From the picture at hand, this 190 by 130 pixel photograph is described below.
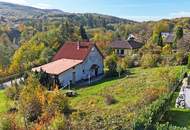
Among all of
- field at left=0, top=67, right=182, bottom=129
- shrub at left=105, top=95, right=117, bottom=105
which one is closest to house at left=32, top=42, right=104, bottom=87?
field at left=0, top=67, right=182, bottom=129

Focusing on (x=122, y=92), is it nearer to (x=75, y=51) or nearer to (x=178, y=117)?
(x=178, y=117)

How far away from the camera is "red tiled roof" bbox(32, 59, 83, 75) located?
38.2 m

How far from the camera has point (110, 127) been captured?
20516mm

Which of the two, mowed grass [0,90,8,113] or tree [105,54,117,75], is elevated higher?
tree [105,54,117,75]

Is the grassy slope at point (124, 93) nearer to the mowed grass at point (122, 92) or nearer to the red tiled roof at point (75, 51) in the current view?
the mowed grass at point (122, 92)

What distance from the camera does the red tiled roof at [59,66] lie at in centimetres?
3819

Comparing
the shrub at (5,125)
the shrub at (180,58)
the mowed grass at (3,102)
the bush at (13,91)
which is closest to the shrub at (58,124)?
the shrub at (5,125)

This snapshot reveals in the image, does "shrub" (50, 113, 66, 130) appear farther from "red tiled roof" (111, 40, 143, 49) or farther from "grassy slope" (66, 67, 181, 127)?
"red tiled roof" (111, 40, 143, 49)

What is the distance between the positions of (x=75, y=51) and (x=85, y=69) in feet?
9.09

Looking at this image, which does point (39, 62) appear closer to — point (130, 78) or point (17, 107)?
point (130, 78)

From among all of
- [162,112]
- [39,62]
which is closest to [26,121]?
[162,112]

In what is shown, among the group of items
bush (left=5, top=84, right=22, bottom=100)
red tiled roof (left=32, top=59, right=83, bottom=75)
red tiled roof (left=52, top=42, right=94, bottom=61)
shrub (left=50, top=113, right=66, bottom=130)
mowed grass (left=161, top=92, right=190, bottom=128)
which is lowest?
bush (left=5, top=84, right=22, bottom=100)

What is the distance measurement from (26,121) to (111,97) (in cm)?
717

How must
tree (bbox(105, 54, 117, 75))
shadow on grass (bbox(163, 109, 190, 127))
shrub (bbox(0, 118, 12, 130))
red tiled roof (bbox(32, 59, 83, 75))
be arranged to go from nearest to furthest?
shrub (bbox(0, 118, 12, 130))
shadow on grass (bbox(163, 109, 190, 127))
red tiled roof (bbox(32, 59, 83, 75))
tree (bbox(105, 54, 117, 75))
